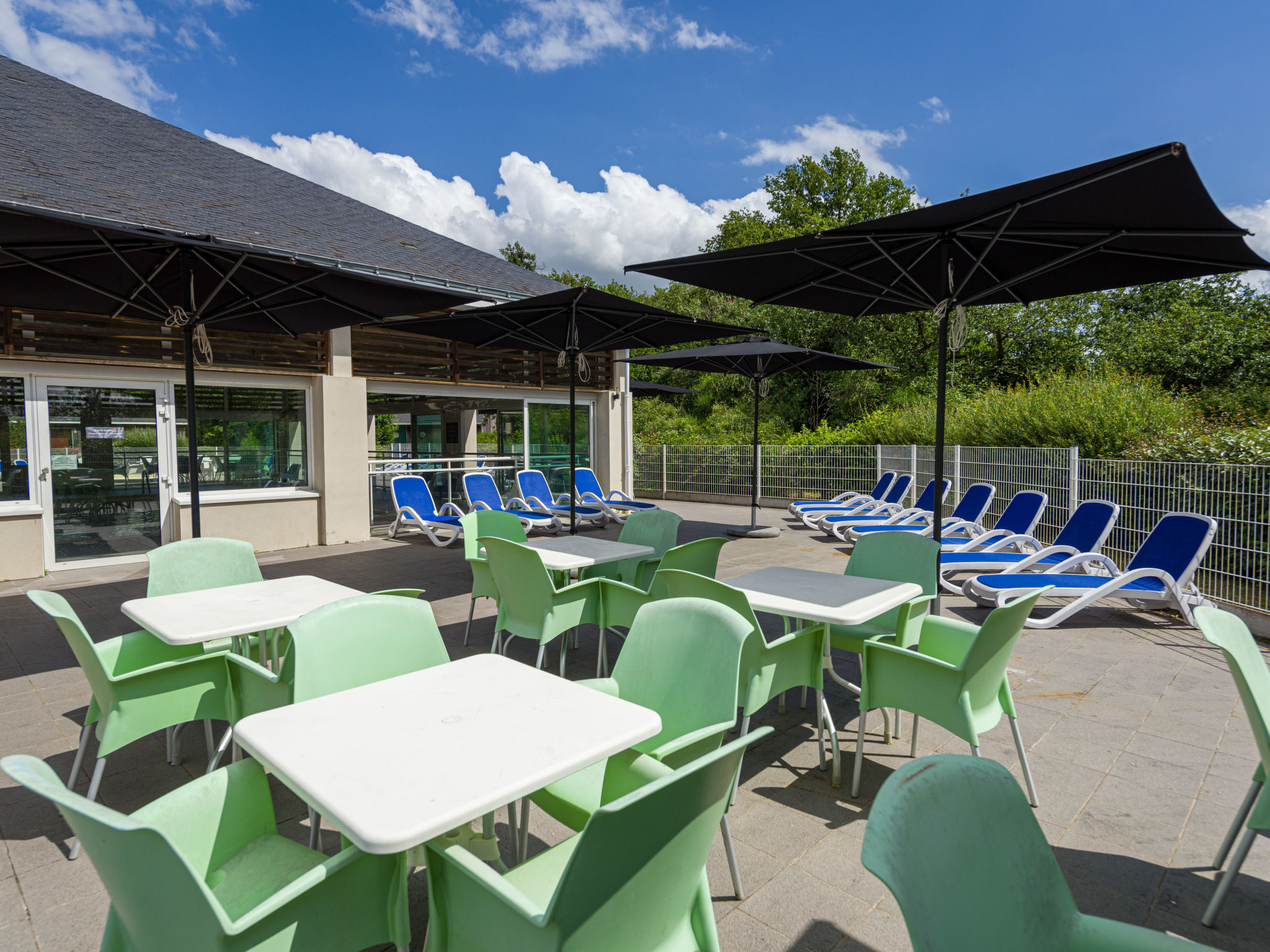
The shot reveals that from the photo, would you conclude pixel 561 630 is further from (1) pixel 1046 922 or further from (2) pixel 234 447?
(2) pixel 234 447

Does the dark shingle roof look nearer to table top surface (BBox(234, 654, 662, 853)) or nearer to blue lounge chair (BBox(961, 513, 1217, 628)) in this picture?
table top surface (BBox(234, 654, 662, 853))

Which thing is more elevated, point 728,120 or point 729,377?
point 728,120

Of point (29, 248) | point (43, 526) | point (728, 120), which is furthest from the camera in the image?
point (728, 120)

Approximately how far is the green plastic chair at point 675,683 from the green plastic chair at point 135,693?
135 cm

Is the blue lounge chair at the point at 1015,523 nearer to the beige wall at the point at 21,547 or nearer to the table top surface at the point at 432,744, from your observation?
the table top surface at the point at 432,744

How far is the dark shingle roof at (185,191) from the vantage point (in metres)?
6.73

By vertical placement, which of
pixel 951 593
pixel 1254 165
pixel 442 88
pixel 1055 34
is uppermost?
pixel 1254 165

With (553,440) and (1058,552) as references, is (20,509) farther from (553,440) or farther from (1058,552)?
(1058,552)

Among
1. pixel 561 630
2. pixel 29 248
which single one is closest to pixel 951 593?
pixel 561 630

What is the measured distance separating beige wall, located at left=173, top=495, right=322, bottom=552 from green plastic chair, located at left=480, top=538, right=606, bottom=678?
5.27 metres

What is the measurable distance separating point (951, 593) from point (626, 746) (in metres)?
5.56

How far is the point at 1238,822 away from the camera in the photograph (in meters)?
2.16

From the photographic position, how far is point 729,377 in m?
23.0

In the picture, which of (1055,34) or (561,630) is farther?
(1055,34)
